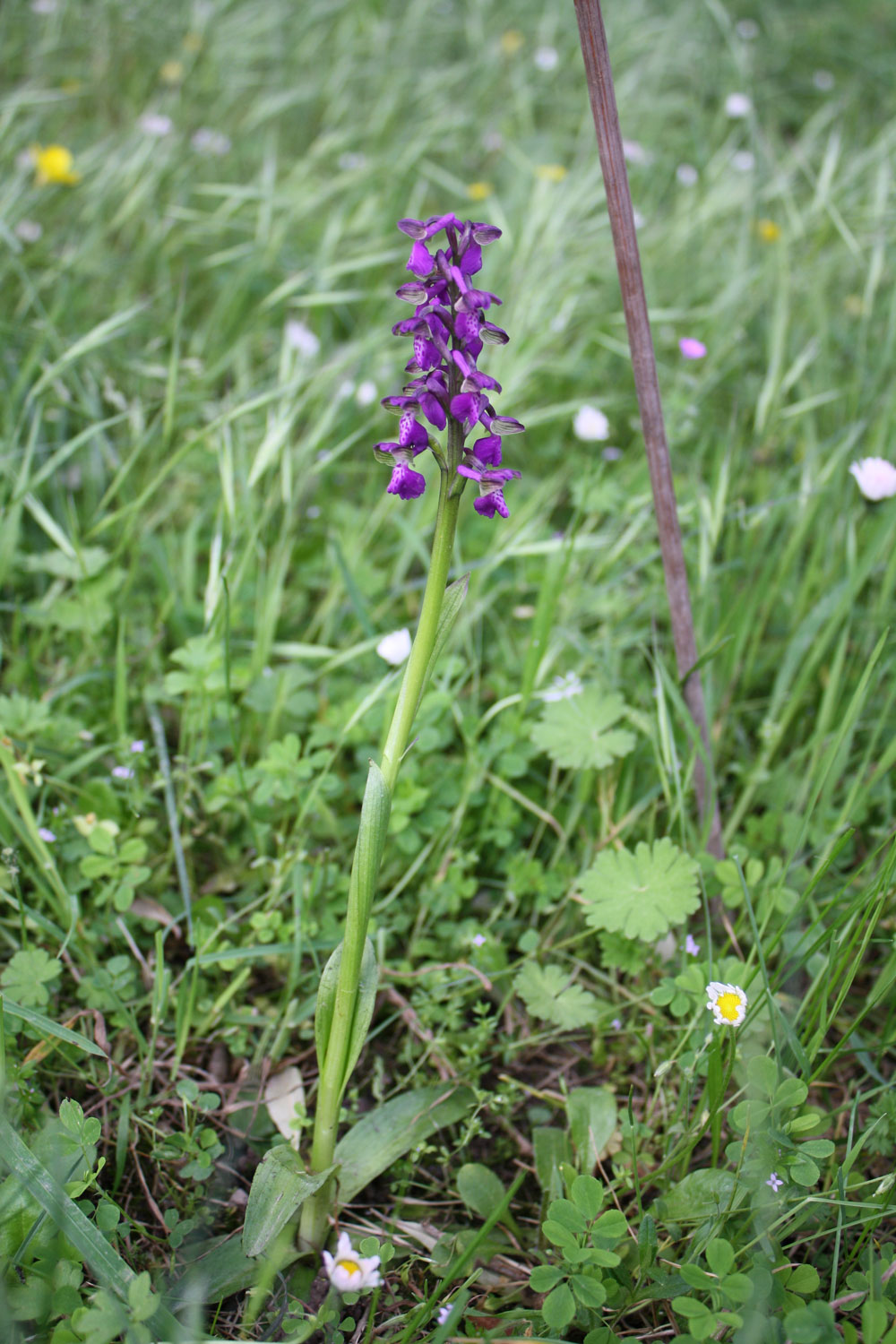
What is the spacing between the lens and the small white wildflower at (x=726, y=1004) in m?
1.21

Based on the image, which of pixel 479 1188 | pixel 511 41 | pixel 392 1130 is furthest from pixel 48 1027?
pixel 511 41

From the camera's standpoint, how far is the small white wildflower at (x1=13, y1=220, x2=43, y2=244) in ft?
9.72

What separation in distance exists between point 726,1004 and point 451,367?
3.03ft

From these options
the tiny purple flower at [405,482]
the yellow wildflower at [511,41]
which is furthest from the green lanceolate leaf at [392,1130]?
the yellow wildflower at [511,41]

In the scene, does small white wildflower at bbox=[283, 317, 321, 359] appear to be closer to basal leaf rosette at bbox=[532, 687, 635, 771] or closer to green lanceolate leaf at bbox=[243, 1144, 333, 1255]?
basal leaf rosette at bbox=[532, 687, 635, 771]

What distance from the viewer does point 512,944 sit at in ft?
5.57

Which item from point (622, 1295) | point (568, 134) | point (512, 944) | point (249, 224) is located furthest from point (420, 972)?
point (568, 134)

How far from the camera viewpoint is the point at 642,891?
147cm

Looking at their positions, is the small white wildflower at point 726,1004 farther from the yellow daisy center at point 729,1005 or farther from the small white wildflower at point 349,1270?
the small white wildflower at point 349,1270

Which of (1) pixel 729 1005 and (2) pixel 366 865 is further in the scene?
(1) pixel 729 1005

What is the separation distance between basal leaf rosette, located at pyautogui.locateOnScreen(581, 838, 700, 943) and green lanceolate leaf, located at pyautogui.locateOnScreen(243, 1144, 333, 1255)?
0.58m

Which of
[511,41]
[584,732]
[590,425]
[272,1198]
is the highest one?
[511,41]

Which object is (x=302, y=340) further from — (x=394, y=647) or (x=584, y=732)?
(x=584, y=732)

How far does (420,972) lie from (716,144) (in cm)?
438
